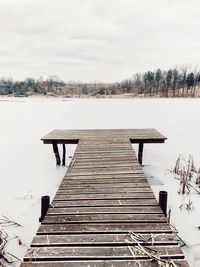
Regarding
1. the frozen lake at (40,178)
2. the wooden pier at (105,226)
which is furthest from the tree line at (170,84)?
the wooden pier at (105,226)

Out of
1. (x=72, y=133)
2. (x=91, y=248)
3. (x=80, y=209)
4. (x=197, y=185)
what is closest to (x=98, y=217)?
(x=80, y=209)

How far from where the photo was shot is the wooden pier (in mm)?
2355

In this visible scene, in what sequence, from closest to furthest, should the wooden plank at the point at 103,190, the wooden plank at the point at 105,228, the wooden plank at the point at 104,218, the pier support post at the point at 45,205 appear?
the wooden plank at the point at 105,228 → the wooden plank at the point at 104,218 → the pier support post at the point at 45,205 → the wooden plank at the point at 103,190

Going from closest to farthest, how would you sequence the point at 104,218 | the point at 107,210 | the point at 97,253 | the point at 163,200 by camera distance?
the point at 97,253 → the point at 104,218 → the point at 107,210 → the point at 163,200

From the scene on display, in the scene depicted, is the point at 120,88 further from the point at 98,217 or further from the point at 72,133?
the point at 98,217

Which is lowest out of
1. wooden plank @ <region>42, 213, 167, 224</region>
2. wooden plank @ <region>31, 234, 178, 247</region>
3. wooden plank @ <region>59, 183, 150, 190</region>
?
wooden plank @ <region>59, 183, 150, 190</region>

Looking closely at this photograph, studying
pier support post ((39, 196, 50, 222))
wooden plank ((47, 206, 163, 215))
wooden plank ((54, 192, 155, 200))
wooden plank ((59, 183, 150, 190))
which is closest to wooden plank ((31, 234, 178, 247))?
wooden plank ((47, 206, 163, 215))

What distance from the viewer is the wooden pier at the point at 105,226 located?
92.7 inches

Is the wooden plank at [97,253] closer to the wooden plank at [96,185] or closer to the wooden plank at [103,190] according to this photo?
the wooden plank at [103,190]

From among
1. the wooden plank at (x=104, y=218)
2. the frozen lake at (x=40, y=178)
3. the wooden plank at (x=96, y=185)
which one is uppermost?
the wooden plank at (x=104, y=218)

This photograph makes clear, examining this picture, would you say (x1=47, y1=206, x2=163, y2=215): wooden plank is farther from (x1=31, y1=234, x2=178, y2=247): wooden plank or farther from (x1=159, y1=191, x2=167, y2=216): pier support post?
(x1=31, y1=234, x2=178, y2=247): wooden plank

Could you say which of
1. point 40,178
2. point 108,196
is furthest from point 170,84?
point 108,196

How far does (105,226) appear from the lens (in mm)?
2928

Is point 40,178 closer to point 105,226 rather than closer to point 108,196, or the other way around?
point 108,196
